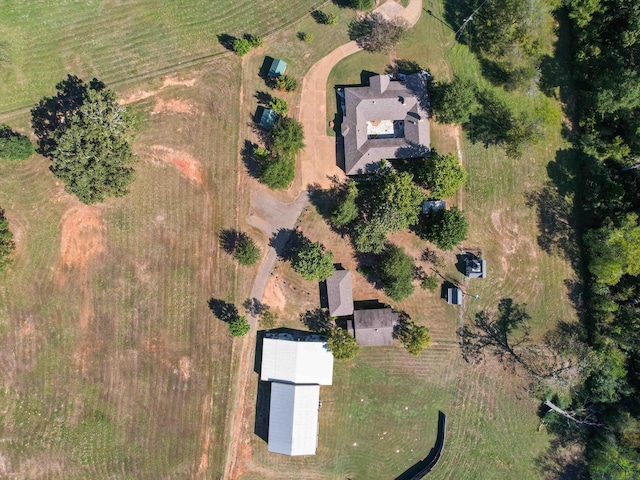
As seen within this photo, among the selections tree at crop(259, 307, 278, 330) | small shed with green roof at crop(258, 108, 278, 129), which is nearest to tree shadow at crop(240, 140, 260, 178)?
small shed with green roof at crop(258, 108, 278, 129)

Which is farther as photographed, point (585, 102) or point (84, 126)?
point (585, 102)

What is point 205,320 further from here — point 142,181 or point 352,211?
point 352,211

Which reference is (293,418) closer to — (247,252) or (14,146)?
(247,252)

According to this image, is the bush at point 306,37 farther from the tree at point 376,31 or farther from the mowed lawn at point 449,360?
the tree at point 376,31

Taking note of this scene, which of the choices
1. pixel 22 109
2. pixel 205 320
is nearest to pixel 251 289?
pixel 205 320

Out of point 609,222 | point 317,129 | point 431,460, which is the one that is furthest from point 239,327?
point 609,222

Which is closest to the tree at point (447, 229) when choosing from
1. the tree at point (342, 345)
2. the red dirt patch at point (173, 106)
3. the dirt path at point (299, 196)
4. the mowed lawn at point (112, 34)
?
the dirt path at point (299, 196)
